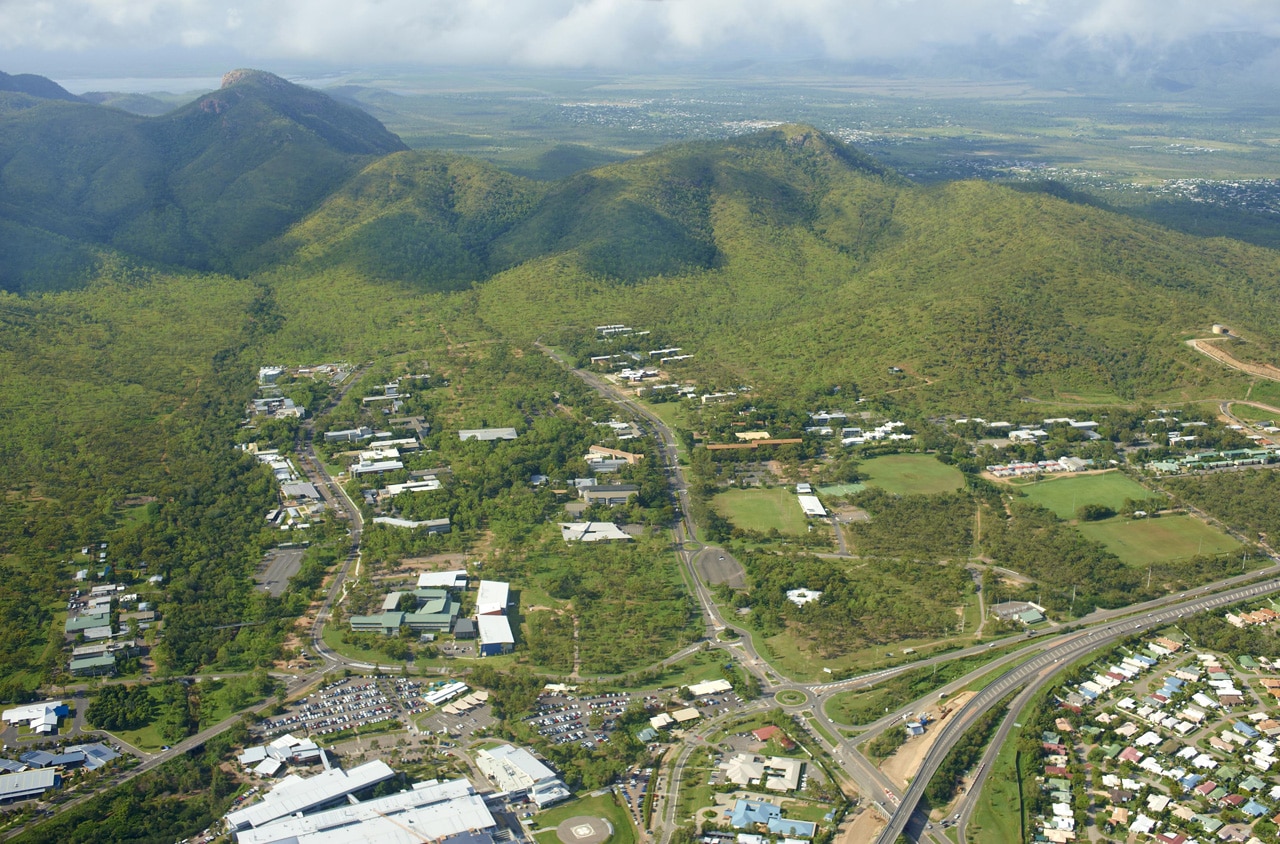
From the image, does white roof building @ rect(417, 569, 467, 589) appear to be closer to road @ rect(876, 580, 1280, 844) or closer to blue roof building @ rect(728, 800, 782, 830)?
blue roof building @ rect(728, 800, 782, 830)

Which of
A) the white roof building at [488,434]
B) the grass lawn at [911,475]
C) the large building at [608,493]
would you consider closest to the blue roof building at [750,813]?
the large building at [608,493]

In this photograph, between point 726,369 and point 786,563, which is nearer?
point 786,563

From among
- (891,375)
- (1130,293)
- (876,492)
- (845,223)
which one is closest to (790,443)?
(876,492)

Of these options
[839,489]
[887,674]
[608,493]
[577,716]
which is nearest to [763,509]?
[839,489]

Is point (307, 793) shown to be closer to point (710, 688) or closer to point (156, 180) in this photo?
point (710, 688)

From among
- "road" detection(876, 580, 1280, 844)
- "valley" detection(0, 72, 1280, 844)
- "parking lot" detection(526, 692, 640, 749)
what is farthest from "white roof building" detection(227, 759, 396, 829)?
"road" detection(876, 580, 1280, 844)

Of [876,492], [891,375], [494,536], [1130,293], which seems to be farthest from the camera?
[1130,293]

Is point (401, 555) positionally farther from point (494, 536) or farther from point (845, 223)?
point (845, 223)

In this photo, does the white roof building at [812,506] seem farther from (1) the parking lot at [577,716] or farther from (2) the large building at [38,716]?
(2) the large building at [38,716]
